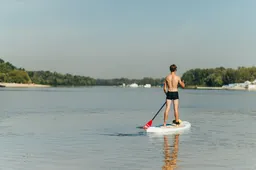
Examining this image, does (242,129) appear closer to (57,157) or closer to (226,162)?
(226,162)

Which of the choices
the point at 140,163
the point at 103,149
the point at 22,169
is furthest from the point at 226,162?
the point at 22,169

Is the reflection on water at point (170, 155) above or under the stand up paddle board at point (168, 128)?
under

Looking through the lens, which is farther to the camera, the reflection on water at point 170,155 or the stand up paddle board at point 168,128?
the stand up paddle board at point 168,128

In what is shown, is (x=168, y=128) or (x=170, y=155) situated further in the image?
(x=168, y=128)

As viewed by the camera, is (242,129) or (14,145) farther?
(242,129)

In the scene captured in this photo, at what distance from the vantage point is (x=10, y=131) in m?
20.8

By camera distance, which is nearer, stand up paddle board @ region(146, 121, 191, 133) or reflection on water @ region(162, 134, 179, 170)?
reflection on water @ region(162, 134, 179, 170)

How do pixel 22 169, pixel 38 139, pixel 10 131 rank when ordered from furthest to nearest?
pixel 10 131 < pixel 38 139 < pixel 22 169

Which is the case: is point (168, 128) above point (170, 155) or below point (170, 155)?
above

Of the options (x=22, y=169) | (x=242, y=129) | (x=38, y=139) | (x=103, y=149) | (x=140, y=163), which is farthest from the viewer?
(x=242, y=129)

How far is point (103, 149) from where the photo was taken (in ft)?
50.1

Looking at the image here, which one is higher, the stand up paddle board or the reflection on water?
the stand up paddle board

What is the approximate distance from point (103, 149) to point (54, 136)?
15.3ft

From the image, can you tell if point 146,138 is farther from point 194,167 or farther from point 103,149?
point 194,167
